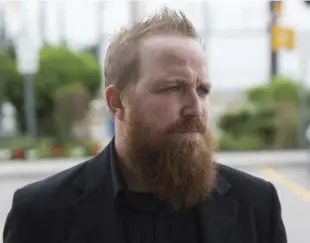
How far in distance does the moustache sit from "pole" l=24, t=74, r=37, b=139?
13542 millimetres

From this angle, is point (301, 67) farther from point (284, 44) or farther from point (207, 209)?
point (207, 209)

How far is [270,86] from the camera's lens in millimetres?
16719

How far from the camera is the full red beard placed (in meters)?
1.55

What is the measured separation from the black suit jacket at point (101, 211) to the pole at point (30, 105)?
526 inches

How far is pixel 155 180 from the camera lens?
1596 mm

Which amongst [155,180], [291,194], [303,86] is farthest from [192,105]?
[303,86]

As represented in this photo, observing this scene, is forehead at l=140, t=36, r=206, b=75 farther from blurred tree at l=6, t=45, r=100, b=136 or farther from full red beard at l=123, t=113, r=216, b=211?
blurred tree at l=6, t=45, r=100, b=136

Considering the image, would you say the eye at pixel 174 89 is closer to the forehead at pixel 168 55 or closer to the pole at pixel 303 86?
the forehead at pixel 168 55

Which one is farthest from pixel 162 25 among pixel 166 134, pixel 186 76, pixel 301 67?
pixel 301 67

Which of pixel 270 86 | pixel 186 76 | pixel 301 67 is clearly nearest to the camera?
pixel 186 76

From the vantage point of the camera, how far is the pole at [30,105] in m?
15.0

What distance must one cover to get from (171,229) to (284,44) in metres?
14.2

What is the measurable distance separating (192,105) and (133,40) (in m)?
0.21

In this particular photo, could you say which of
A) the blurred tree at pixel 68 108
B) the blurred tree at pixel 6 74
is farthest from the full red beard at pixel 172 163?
the blurred tree at pixel 6 74
